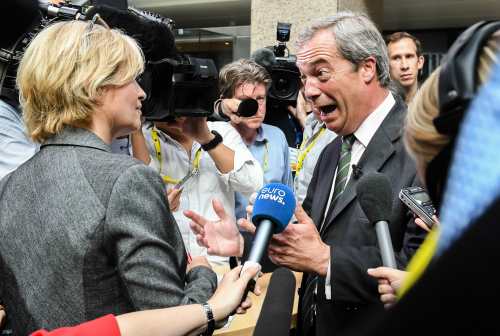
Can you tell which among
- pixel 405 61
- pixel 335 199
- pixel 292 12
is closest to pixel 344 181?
pixel 335 199

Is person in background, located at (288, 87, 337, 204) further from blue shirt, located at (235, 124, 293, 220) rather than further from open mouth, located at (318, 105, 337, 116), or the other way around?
open mouth, located at (318, 105, 337, 116)

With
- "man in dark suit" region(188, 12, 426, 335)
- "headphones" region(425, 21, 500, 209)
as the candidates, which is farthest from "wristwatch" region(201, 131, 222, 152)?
"headphones" region(425, 21, 500, 209)

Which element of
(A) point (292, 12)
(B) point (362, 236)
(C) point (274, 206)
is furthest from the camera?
(A) point (292, 12)

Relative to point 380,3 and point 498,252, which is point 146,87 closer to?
point 498,252

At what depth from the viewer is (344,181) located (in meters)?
1.67

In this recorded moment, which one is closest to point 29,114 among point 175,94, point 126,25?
point 126,25

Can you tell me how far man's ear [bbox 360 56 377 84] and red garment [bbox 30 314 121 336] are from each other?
4.47 ft

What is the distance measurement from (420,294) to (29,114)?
1275 mm

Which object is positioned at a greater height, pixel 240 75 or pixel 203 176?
pixel 240 75

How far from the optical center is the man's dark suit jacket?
1.34m

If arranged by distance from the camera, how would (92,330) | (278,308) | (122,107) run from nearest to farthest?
(278,308)
(92,330)
(122,107)

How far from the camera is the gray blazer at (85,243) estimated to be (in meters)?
1.03

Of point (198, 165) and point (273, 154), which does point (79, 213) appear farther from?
point (273, 154)

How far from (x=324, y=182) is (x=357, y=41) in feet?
1.99
